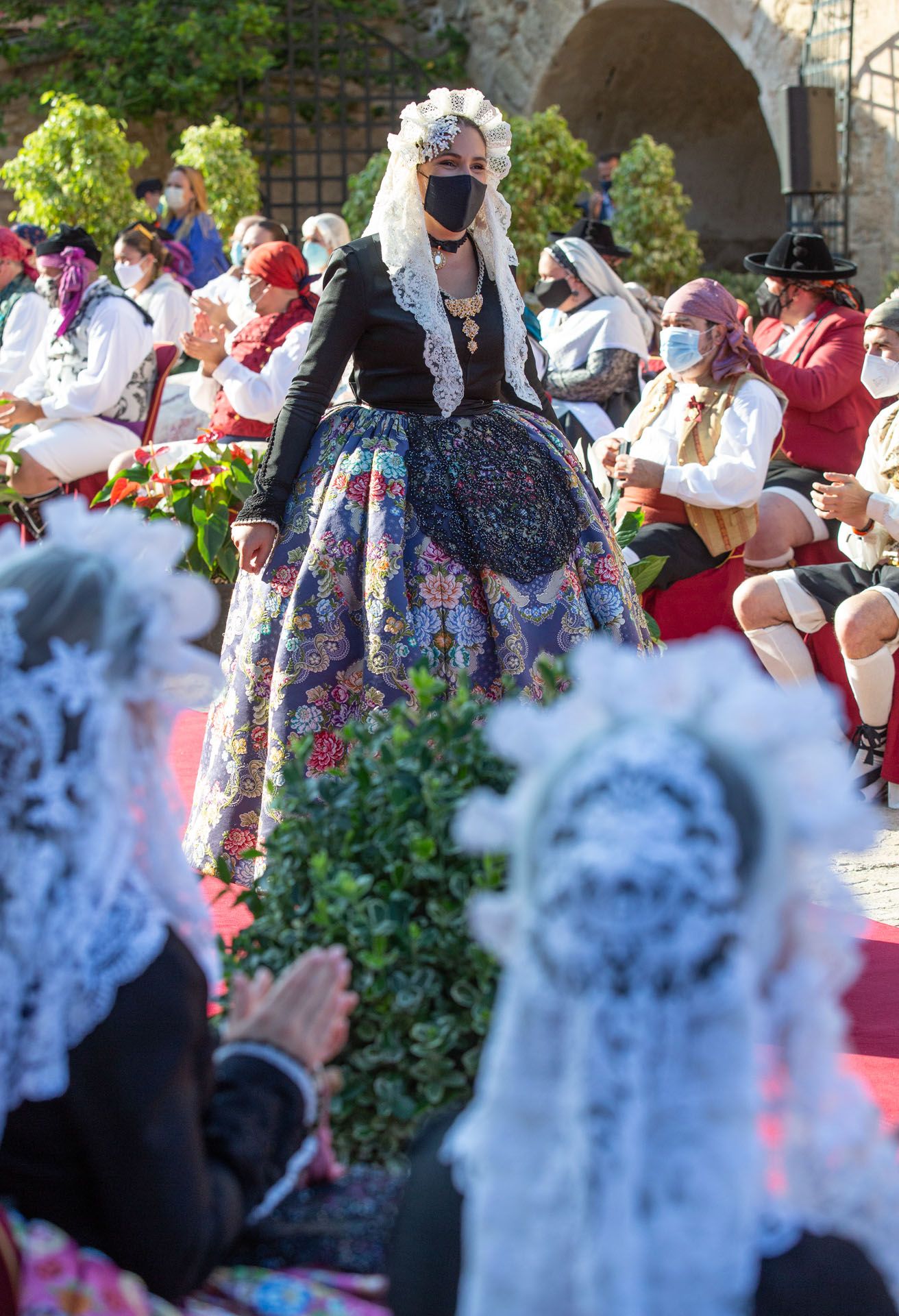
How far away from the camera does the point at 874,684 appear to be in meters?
4.86

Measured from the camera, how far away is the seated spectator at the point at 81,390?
7.06m

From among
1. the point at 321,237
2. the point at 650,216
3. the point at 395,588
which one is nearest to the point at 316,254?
the point at 321,237

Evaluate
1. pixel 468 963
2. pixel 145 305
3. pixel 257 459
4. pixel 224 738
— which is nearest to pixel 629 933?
pixel 468 963

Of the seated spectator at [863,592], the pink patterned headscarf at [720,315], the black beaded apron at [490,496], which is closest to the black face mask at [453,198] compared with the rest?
the black beaded apron at [490,496]

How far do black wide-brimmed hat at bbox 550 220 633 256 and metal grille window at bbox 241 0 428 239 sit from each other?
7765 millimetres

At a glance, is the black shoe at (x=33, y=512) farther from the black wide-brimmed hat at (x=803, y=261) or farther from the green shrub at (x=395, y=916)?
the green shrub at (x=395, y=916)

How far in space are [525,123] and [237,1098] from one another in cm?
1204

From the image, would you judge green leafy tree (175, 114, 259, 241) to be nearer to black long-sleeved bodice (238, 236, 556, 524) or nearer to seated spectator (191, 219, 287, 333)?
seated spectator (191, 219, 287, 333)

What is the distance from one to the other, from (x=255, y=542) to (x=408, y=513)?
34cm

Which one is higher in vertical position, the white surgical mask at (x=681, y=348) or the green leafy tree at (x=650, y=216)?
the green leafy tree at (x=650, y=216)

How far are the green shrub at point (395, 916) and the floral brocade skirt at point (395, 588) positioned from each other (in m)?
1.21

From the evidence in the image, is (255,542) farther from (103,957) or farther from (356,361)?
(103,957)

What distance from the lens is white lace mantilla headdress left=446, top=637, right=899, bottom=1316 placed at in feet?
3.33

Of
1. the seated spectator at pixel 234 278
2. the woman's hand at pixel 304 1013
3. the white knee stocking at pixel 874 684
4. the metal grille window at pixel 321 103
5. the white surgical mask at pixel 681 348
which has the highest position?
the metal grille window at pixel 321 103
